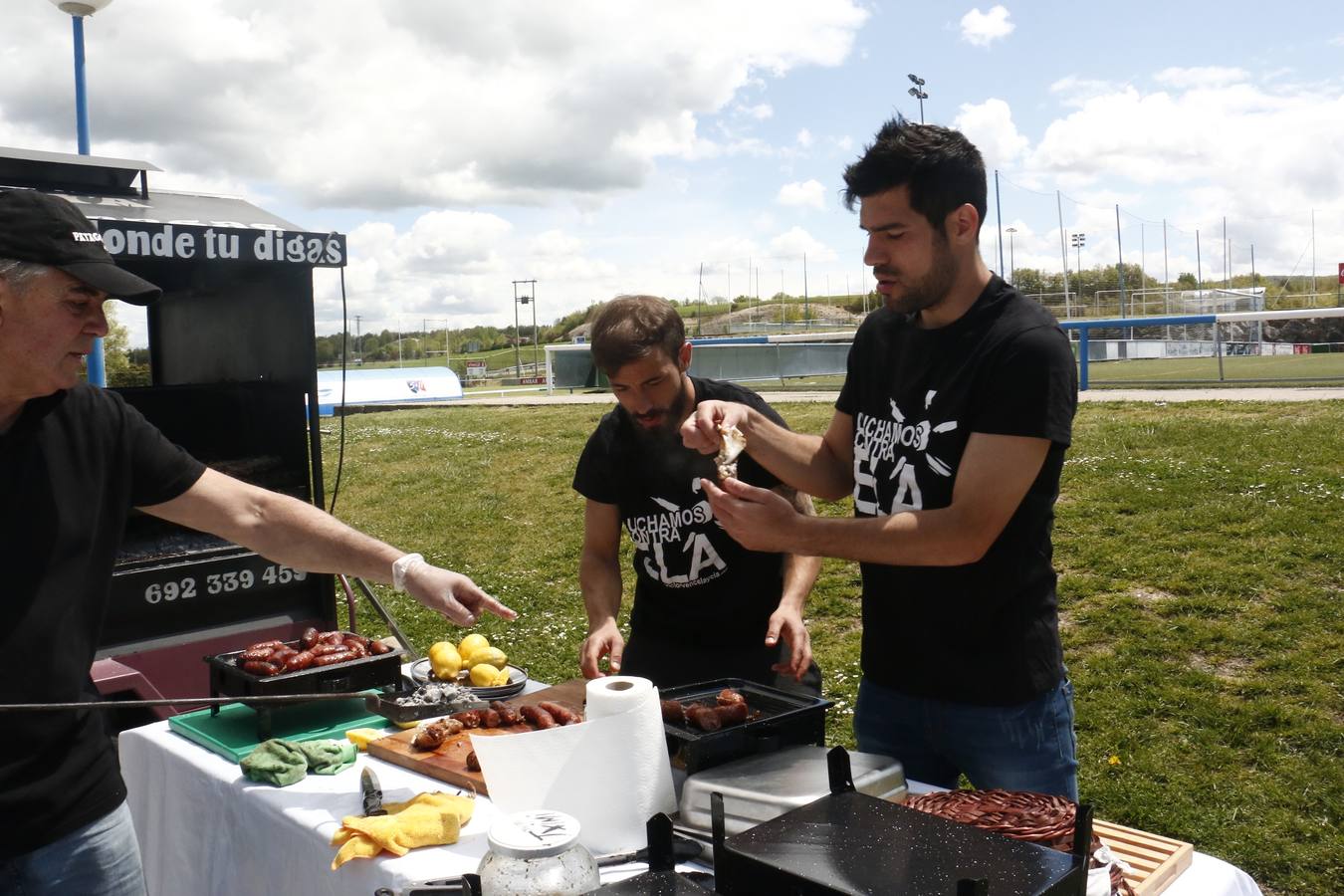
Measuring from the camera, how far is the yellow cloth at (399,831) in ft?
6.88

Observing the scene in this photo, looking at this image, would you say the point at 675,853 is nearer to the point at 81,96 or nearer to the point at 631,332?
the point at 631,332

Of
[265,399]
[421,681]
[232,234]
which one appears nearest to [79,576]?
[421,681]

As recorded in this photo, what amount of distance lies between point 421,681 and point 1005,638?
68.7 inches

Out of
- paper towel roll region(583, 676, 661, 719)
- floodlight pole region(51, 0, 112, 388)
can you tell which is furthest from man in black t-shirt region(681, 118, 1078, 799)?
floodlight pole region(51, 0, 112, 388)

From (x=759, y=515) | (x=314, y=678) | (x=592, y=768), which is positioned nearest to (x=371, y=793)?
(x=592, y=768)

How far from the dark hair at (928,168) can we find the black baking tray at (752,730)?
1173mm

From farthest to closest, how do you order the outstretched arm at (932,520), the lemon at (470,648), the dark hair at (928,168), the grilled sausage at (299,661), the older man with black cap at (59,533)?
the lemon at (470,648), the grilled sausage at (299,661), the dark hair at (928,168), the outstretched arm at (932,520), the older man with black cap at (59,533)

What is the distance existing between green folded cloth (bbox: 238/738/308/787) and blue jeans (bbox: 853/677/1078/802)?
1.44 m

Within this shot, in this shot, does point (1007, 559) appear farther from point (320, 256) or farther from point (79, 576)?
point (320, 256)

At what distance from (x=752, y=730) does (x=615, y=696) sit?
410 millimetres

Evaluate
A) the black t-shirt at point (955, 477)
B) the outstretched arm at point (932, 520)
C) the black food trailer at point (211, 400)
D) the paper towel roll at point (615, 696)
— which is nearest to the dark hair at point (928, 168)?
the black t-shirt at point (955, 477)

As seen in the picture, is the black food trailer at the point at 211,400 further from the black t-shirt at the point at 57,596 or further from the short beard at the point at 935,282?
the short beard at the point at 935,282

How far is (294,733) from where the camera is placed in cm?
294

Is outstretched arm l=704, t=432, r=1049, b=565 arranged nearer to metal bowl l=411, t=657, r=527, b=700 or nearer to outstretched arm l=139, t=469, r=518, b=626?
outstretched arm l=139, t=469, r=518, b=626
